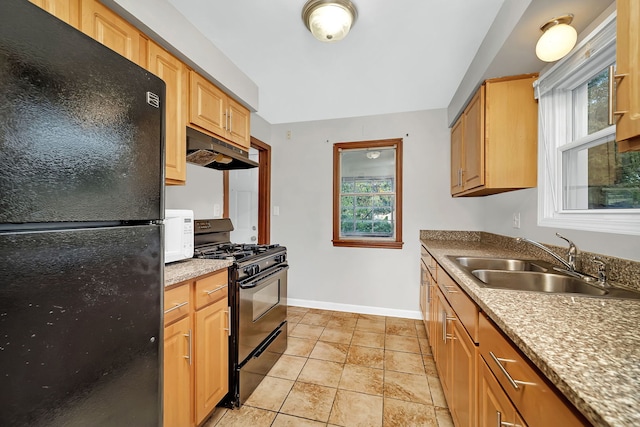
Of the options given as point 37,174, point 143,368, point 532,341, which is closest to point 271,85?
point 37,174

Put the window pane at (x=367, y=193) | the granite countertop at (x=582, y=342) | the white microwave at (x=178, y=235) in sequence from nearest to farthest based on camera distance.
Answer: the granite countertop at (x=582, y=342) → the white microwave at (x=178, y=235) → the window pane at (x=367, y=193)

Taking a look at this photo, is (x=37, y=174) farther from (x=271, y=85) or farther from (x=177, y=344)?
(x=271, y=85)

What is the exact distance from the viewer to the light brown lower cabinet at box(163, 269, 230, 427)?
46.9 inches

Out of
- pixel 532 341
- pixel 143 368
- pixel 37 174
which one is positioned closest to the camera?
pixel 37 174

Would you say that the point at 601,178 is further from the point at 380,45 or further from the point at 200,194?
the point at 200,194

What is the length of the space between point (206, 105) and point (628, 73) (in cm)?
203

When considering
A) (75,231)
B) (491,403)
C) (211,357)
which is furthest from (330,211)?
(75,231)

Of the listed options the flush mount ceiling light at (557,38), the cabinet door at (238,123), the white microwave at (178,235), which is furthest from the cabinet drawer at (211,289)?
the flush mount ceiling light at (557,38)

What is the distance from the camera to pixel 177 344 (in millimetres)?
1228

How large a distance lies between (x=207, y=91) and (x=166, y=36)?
1.37 ft

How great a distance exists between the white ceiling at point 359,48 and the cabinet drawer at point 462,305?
1.59 m

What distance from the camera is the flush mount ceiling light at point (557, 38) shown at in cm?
123

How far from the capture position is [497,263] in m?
1.78

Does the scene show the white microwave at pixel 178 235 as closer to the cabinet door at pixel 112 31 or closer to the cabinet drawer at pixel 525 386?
the cabinet door at pixel 112 31
